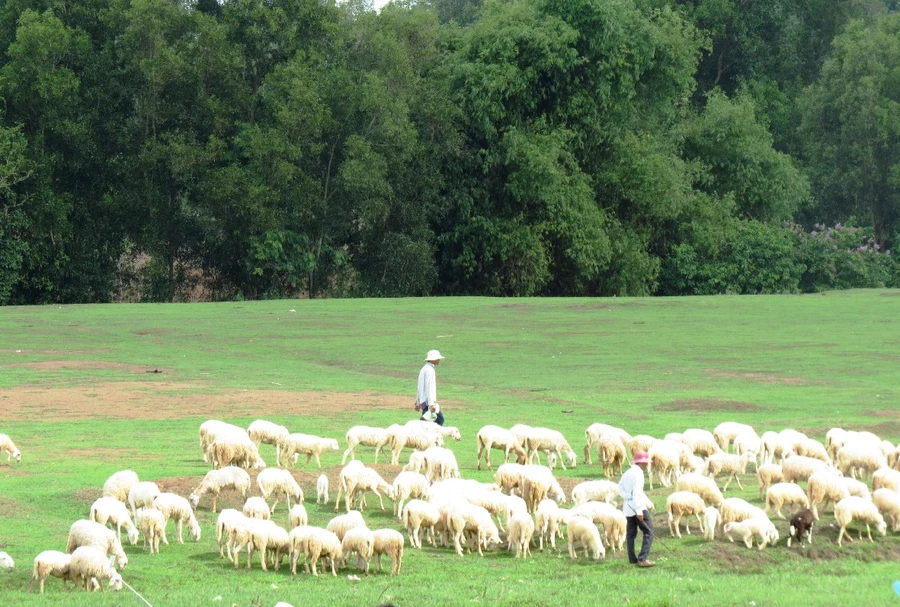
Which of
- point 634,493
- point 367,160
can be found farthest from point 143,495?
point 367,160

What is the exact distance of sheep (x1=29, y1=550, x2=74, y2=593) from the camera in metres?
13.0

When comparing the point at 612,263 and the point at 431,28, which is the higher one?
the point at 431,28

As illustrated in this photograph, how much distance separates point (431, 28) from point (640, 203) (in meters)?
12.7

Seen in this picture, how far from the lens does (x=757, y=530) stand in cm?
1540

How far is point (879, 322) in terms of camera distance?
4459 centimetres

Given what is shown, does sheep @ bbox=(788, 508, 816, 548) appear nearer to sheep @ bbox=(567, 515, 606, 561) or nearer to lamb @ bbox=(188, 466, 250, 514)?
sheep @ bbox=(567, 515, 606, 561)

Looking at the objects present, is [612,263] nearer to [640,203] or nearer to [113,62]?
[640,203]

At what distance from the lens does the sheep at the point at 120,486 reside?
1639 cm

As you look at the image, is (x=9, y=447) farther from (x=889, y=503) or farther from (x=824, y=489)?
(x=889, y=503)

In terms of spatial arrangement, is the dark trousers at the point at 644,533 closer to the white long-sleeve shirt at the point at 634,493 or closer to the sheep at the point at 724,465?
the white long-sleeve shirt at the point at 634,493

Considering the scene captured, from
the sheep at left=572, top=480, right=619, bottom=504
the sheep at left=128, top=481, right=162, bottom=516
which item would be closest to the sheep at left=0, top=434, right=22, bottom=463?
the sheep at left=128, top=481, right=162, bottom=516

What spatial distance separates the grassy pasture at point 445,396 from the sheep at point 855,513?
25 cm

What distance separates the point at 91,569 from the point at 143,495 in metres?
2.65

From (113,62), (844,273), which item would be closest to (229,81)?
(113,62)
